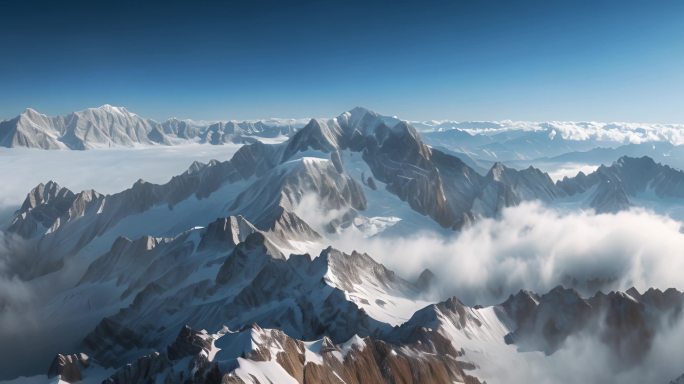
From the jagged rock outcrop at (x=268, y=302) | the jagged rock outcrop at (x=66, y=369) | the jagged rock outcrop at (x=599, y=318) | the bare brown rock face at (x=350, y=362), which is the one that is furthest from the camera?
the jagged rock outcrop at (x=268, y=302)

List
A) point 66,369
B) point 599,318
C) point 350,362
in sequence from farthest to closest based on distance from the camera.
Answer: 1. point 599,318
2. point 66,369
3. point 350,362

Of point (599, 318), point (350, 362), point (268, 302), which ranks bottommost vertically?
point (268, 302)

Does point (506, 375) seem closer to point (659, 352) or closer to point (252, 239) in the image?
point (659, 352)

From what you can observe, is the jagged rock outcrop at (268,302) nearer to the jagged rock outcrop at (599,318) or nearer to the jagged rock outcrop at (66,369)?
the jagged rock outcrop at (66,369)

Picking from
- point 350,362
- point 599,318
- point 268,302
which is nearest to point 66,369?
point 268,302

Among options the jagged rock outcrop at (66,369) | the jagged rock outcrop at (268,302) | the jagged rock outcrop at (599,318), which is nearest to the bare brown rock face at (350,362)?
the jagged rock outcrop at (268,302)

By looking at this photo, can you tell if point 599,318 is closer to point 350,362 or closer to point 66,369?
point 350,362

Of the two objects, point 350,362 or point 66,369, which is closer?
point 350,362

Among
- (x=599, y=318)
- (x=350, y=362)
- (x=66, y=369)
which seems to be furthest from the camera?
(x=599, y=318)

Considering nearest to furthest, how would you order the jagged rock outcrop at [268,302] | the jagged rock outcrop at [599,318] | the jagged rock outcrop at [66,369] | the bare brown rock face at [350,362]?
the bare brown rock face at [350,362], the jagged rock outcrop at [66,369], the jagged rock outcrop at [599,318], the jagged rock outcrop at [268,302]

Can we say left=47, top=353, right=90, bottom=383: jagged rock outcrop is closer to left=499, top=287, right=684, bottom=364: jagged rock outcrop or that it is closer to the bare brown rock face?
the bare brown rock face

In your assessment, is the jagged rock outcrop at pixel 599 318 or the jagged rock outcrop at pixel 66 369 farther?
the jagged rock outcrop at pixel 599 318

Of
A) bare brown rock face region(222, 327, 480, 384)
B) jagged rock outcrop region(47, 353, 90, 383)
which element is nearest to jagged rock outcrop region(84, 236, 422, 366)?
jagged rock outcrop region(47, 353, 90, 383)

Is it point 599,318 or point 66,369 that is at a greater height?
point 599,318
